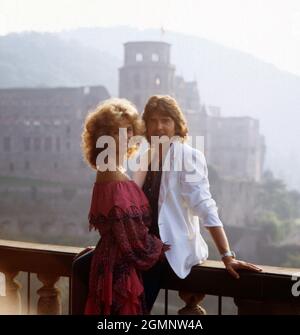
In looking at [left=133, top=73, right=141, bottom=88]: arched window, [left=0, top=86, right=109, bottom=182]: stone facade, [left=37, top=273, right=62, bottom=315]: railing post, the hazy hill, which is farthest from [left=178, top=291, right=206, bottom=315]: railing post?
the hazy hill

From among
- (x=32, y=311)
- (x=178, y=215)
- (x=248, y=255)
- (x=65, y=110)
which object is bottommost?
(x=248, y=255)

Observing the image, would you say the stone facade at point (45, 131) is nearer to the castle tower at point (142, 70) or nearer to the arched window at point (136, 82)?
the castle tower at point (142, 70)

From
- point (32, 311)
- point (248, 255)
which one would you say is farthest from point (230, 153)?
point (32, 311)

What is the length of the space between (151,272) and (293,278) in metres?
0.45

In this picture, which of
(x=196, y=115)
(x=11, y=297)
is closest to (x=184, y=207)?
(x=11, y=297)

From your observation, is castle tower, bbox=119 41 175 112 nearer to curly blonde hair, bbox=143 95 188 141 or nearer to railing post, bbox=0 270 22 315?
railing post, bbox=0 270 22 315

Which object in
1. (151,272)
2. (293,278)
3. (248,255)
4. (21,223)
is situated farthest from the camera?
(21,223)

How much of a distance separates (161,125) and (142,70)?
117 ft

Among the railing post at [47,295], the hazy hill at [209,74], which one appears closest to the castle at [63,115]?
the hazy hill at [209,74]

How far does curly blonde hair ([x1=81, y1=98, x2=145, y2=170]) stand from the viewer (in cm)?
192

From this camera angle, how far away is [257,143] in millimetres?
41969

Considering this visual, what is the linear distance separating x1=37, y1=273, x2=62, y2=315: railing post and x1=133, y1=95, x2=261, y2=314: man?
1.47 ft

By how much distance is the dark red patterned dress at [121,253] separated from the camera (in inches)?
73.4

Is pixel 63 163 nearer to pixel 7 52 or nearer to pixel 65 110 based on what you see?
pixel 65 110
